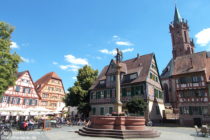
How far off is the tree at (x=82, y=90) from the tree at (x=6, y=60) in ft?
56.6

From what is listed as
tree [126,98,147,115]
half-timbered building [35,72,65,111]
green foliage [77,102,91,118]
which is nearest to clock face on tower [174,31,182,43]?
half-timbered building [35,72,65,111]

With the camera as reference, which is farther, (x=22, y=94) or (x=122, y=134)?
(x=22, y=94)

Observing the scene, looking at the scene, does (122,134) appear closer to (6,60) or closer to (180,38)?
(6,60)

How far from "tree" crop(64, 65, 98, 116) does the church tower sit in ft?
135

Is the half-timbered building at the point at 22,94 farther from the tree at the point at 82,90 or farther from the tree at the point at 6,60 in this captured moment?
the tree at the point at 6,60

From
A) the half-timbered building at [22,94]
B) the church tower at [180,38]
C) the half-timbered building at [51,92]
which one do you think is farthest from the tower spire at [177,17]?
the half-timbered building at [22,94]

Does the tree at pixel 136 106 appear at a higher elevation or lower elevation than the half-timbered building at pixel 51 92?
lower

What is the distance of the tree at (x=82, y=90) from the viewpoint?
36000 mm

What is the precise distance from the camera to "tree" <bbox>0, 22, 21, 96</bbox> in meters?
18.7

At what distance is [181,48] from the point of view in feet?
222

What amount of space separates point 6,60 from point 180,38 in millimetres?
65408

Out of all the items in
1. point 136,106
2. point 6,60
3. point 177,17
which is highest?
point 177,17

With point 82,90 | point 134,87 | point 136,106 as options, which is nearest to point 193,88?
point 134,87

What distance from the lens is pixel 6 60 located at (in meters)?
19.6
